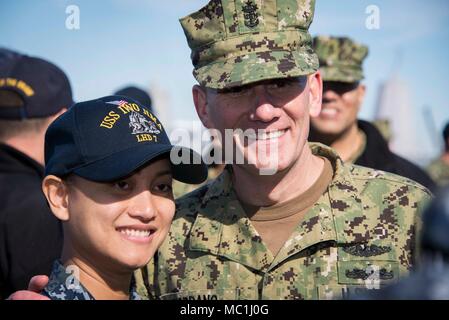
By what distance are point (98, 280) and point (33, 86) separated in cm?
199

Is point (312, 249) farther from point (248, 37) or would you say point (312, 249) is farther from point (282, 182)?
point (248, 37)

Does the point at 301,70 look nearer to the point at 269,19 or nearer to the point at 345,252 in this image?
the point at 269,19

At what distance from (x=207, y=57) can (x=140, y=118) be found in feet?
2.10

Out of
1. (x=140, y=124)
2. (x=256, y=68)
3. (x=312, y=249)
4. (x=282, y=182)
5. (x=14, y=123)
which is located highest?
(x=256, y=68)

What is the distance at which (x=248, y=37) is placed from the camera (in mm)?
2953

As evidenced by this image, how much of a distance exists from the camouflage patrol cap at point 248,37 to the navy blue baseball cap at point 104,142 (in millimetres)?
467

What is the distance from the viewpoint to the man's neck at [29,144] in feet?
13.0

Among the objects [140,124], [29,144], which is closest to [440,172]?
[29,144]

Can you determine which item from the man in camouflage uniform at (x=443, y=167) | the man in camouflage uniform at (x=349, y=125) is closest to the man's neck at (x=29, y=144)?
the man in camouflage uniform at (x=349, y=125)

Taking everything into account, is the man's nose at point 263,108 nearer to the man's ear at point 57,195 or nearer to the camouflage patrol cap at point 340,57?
the man's ear at point 57,195

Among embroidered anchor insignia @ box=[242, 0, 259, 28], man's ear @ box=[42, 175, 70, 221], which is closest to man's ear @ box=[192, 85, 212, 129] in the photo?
embroidered anchor insignia @ box=[242, 0, 259, 28]

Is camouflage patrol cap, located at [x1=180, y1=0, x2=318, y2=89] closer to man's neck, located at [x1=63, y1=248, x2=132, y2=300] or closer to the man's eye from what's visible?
the man's eye

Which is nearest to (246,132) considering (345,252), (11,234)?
(345,252)

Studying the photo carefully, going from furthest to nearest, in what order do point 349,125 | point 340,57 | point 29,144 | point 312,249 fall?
point 340,57, point 349,125, point 29,144, point 312,249
